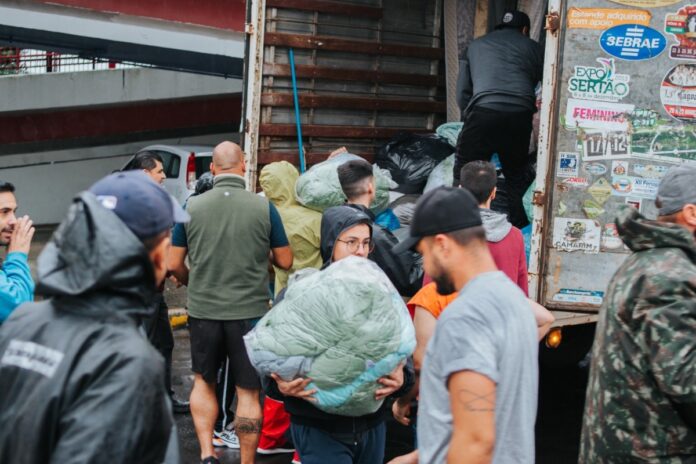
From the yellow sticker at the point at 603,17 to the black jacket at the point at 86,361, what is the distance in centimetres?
383

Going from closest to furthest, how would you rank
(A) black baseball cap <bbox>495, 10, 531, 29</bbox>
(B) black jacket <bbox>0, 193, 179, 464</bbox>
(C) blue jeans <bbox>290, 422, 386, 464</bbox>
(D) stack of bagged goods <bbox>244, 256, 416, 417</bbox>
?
(B) black jacket <bbox>0, 193, 179, 464</bbox> < (D) stack of bagged goods <bbox>244, 256, 416, 417</bbox> < (C) blue jeans <bbox>290, 422, 386, 464</bbox> < (A) black baseball cap <bbox>495, 10, 531, 29</bbox>

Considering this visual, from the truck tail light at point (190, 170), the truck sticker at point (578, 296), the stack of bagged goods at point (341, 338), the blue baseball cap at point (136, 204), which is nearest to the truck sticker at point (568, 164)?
the truck sticker at point (578, 296)

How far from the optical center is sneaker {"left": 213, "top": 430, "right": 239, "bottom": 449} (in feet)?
19.8

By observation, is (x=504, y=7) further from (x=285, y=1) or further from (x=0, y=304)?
(x=0, y=304)

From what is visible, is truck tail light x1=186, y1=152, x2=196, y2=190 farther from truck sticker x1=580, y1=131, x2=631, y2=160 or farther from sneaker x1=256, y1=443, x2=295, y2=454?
truck sticker x1=580, y1=131, x2=631, y2=160

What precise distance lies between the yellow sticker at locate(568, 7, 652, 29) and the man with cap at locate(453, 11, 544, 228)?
146cm

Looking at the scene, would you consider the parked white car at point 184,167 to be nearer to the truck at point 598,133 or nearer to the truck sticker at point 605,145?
the truck at point 598,133

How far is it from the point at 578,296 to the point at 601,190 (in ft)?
2.09

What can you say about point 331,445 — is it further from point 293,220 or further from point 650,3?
point 650,3

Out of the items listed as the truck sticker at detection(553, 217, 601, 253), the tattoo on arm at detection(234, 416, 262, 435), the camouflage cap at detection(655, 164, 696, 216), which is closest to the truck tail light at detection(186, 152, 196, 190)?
the tattoo on arm at detection(234, 416, 262, 435)

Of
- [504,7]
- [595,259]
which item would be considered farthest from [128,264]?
[504,7]

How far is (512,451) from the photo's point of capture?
2.72m

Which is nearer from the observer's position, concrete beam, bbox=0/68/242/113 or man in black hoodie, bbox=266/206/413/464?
man in black hoodie, bbox=266/206/413/464

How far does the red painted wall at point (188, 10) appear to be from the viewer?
1239 cm
